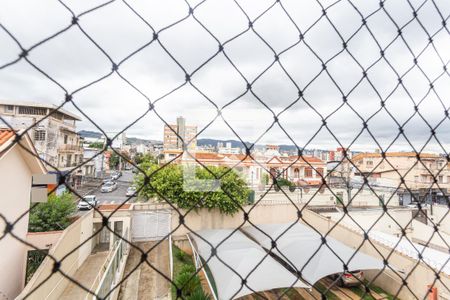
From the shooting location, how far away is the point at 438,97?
79cm

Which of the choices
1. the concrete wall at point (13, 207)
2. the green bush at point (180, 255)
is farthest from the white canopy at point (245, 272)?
the concrete wall at point (13, 207)

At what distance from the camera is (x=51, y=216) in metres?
5.69

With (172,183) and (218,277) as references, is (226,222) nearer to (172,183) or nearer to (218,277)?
(172,183)

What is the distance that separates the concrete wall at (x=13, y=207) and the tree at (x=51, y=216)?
6.40ft

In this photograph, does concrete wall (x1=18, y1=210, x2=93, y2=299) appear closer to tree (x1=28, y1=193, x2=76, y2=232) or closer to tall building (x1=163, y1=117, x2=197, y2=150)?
tree (x1=28, y1=193, x2=76, y2=232)

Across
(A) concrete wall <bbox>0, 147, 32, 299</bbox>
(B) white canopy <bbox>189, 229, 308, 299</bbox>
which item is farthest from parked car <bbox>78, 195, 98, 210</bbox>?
(B) white canopy <bbox>189, 229, 308, 299</bbox>

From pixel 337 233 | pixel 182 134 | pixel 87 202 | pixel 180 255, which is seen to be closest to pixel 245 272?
pixel 180 255

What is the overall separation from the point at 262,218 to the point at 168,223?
10.4ft

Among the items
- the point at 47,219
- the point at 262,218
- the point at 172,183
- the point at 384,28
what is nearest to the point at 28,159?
the point at 384,28

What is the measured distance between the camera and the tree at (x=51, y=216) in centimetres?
555

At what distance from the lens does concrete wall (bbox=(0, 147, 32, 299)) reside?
2229 mm

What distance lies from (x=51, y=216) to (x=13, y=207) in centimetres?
404

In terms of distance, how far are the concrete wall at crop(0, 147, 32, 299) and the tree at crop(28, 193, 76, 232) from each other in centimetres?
195

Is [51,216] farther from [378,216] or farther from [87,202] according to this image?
[378,216]
